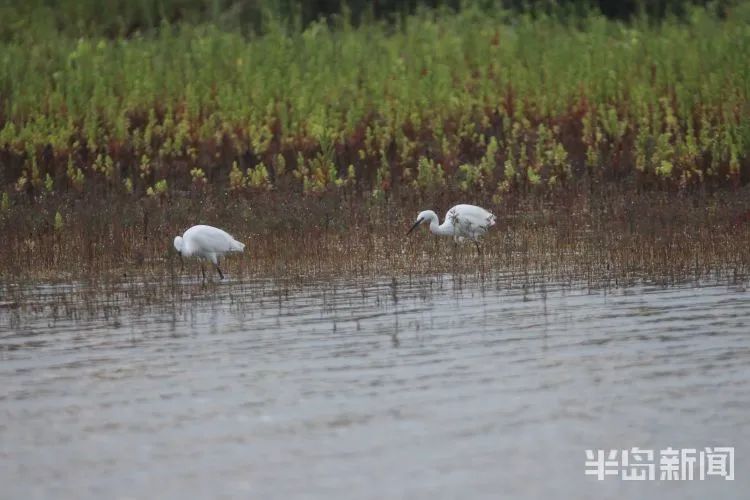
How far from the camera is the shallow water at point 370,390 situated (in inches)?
235

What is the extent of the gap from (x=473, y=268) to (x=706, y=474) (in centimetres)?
612

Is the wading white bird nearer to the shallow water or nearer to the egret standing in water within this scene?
the shallow water

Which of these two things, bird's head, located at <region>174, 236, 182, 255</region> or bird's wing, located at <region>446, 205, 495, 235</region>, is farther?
bird's wing, located at <region>446, 205, 495, 235</region>

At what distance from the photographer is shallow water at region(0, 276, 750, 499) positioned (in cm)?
596

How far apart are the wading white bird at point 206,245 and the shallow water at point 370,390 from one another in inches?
61.7

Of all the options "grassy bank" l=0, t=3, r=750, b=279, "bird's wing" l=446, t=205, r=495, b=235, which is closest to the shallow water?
"grassy bank" l=0, t=3, r=750, b=279

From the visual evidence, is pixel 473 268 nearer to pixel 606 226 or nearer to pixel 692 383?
pixel 606 226

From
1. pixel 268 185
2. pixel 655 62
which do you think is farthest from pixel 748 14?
pixel 268 185

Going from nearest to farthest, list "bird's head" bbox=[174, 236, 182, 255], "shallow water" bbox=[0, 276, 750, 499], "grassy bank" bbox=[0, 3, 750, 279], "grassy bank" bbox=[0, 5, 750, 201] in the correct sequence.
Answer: "shallow water" bbox=[0, 276, 750, 499]
"bird's head" bbox=[174, 236, 182, 255]
"grassy bank" bbox=[0, 3, 750, 279]
"grassy bank" bbox=[0, 5, 750, 201]

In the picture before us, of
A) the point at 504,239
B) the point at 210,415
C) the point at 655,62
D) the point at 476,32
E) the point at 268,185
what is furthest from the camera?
the point at 476,32

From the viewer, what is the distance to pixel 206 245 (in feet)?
40.6

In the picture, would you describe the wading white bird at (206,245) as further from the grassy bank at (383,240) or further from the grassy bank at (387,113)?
the grassy bank at (387,113)

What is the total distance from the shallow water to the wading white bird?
1.57 meters

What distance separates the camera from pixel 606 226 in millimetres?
13586
